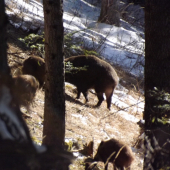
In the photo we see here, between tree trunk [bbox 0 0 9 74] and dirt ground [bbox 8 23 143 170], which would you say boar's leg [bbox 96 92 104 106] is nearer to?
dirt ground [bbox 8 23 143 170]

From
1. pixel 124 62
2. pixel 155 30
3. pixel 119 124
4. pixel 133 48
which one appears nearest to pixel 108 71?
pixel 119 124

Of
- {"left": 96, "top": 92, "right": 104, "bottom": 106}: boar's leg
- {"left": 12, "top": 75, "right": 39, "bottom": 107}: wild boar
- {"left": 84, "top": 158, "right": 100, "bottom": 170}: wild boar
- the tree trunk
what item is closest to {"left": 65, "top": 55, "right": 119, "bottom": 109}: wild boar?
{"left": 96, "top": 92, "right": 104, "bottom": 106}: boar's leg

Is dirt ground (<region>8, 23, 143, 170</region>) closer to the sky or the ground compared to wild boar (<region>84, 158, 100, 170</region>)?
closer to the ground

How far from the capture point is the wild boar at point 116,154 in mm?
4320

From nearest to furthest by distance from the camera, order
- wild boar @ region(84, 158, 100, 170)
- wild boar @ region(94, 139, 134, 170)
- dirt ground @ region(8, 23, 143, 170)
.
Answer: wild boar @ region(84, 158, 100, 170), wild boar @ region(94, 139, 134, 170), dirt ground @ region(8, 23, 143, 170)

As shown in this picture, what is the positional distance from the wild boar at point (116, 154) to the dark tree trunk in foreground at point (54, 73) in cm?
81

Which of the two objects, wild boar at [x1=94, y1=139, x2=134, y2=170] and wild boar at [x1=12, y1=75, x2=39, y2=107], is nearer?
wild boar at [x1=94, y1=139, x2=134, y2=170]

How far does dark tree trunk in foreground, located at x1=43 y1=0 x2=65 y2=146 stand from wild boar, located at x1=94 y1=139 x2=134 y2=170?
81 cm

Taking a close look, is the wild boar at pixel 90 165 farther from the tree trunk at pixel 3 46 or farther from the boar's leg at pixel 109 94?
Result: the boar's leg at pixel 109 94

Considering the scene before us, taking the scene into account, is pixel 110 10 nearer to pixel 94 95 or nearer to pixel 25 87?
pixel 94 95

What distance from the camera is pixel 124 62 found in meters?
14.5

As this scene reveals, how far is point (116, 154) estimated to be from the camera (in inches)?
170

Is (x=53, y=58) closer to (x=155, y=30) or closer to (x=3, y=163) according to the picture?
(x=155, y=30)

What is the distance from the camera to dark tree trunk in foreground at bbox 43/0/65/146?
3.48m
